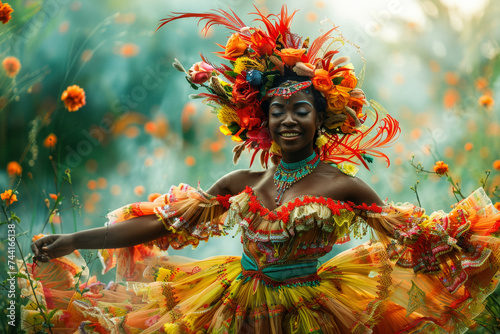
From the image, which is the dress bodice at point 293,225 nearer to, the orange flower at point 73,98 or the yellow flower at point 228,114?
the yellow flower at point 228,114

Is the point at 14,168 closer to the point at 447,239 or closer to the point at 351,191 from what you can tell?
the point at 351,191

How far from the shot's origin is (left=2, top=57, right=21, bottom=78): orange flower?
7.38 ft

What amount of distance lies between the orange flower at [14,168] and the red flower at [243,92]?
1.18m

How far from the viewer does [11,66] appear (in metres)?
2.27

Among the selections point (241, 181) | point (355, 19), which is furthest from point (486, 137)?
point (241, 181)

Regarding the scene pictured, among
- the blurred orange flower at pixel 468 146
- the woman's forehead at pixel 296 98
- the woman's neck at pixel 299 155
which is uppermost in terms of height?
the woman's forehead at pixel 296 98

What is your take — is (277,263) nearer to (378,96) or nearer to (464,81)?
(378,96)

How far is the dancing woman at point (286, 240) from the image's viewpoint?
153cm

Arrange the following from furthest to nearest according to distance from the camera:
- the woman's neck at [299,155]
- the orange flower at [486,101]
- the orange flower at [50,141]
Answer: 1. the orange flower at [486,101]
2. the orange flower at [50,141]
3. the woman's neck at [299,155]

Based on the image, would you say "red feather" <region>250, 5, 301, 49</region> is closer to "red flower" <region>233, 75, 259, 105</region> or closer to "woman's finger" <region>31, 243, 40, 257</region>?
"red flower" <region>233, 75, 259, 105</region>

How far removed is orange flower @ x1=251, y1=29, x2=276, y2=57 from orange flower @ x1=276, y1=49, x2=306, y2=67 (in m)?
0.05

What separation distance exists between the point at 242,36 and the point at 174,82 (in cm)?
115

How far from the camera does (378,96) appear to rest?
2875 millimetres

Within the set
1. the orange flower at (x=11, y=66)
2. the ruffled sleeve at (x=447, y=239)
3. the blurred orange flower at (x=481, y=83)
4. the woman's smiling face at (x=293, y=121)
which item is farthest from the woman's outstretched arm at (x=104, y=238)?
the blurred orange flower at (x=481, y=83)
